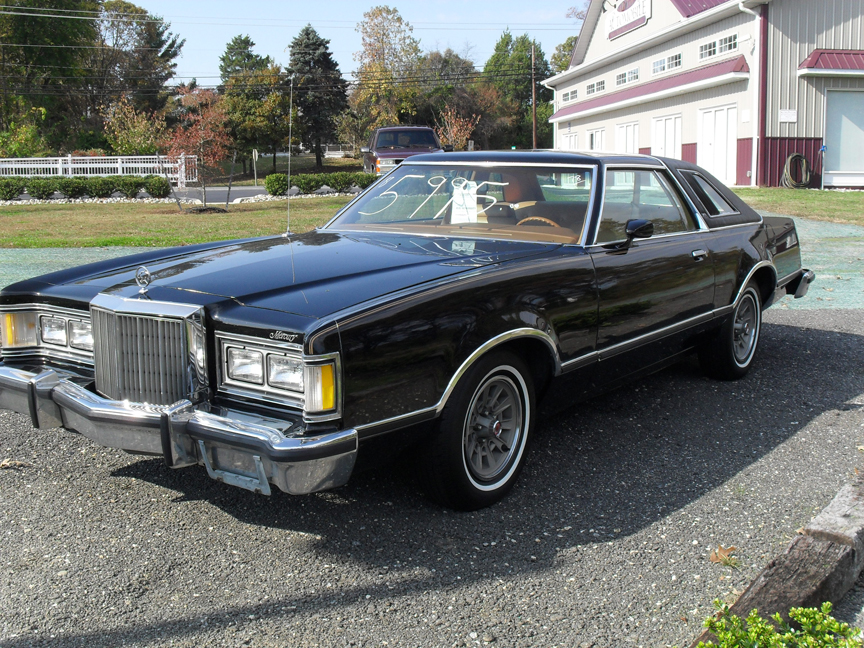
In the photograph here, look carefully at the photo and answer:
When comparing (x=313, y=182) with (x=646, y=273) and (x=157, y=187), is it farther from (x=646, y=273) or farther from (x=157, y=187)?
(x=646, y=273)

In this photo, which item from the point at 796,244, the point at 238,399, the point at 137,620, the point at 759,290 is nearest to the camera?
the point at 137,620

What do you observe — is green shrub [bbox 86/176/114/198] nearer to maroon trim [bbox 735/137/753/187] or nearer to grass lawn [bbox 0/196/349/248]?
grass lawn [bbox 0/196/349/248]

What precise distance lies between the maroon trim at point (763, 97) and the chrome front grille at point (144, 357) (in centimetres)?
2379

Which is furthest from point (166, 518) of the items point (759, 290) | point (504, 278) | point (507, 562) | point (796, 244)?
point (796, 244)

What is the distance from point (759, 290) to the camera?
5.70 m

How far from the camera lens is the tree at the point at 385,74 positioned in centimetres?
4978

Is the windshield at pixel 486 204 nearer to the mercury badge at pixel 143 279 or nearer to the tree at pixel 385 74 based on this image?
the mercury badge at pixel 143 279

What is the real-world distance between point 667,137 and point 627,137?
3.44 m

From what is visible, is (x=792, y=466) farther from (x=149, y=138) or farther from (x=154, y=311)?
(x=149, y=138)

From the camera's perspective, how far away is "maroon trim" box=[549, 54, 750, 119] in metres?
24.2

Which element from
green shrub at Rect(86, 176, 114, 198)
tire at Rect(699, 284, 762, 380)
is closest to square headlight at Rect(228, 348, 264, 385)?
tire at Rect(699, 284, 762, 380)

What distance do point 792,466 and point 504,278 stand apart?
5.88ft

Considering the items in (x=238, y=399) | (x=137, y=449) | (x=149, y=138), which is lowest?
(x=137, y=449)

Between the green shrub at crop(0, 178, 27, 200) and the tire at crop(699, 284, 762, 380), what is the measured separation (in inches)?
865
